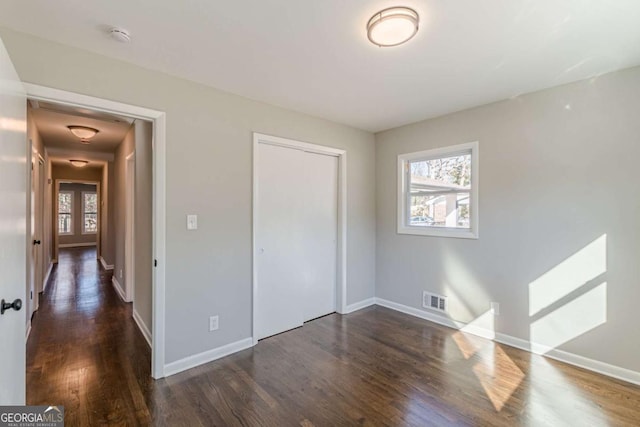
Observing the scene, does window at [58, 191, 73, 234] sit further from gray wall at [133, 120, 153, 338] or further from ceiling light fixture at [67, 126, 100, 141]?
gray wall at [133, 120, 153, 338]

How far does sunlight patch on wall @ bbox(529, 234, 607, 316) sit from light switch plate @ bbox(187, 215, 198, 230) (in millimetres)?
3267

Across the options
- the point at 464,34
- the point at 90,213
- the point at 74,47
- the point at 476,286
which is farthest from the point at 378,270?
the point at 90,213

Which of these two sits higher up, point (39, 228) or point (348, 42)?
point (348, 42)

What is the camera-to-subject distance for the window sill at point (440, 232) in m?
3.34

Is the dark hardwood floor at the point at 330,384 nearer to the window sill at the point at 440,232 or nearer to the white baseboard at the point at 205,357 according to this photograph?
the white baseboard at the point at 205,357

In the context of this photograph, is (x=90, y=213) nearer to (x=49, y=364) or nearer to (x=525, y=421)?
(x=49, y=364)

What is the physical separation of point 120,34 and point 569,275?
13.2 feet

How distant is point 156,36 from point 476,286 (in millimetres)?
3712

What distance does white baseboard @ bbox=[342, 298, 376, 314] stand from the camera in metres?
4.00

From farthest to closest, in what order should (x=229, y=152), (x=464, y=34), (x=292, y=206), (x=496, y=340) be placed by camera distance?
(x=292, y=206), (x=496, y=340), (x=229, y=152), (x=464, y=34)

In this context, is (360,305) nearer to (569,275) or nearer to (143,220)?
(569,275)

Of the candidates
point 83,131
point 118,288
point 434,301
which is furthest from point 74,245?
point 434,301

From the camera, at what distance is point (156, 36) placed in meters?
1.96

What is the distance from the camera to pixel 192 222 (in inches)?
103
